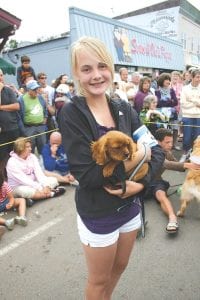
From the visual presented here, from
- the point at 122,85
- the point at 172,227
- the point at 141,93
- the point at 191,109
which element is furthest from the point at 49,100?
A: the point at 172,227

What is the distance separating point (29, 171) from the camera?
552 centimetres

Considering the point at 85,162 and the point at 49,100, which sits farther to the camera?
the point at 49,100

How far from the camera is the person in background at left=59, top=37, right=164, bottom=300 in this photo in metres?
1.63

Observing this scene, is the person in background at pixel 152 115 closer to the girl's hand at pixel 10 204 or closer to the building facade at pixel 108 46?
the girl's hand at pixel 10 204

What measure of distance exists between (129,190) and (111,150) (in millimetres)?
237

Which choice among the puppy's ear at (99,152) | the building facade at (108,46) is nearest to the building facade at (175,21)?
the building facade at (108,46)

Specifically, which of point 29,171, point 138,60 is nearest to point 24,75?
point 29,171

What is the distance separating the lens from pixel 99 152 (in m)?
1.57

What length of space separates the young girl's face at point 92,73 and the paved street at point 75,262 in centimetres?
195

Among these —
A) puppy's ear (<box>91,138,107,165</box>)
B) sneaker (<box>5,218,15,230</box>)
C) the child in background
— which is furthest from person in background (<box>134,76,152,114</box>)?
puppy's ear (<box>91,138,107,165</box>)

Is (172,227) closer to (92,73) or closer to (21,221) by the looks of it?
(21,221)

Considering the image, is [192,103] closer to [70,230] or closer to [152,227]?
[152,227]

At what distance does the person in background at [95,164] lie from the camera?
1.63 meters

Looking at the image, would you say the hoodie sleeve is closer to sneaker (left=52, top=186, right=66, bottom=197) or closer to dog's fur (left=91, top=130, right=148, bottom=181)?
sneaker (left=52, top=186, right=66, bottom=197)
